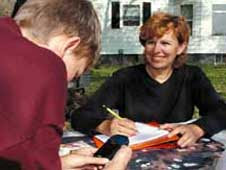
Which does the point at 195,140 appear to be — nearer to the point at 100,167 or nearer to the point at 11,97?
the point at 100,167

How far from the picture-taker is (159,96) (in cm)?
327

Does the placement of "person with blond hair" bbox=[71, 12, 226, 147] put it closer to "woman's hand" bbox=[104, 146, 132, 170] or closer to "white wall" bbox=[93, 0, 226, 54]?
"woman's hand" bbox=[104, 146, 132, 170]

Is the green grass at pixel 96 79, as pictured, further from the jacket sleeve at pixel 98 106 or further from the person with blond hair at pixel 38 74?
the person with blond hair at pixel 38 74

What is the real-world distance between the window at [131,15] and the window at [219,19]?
2.56m

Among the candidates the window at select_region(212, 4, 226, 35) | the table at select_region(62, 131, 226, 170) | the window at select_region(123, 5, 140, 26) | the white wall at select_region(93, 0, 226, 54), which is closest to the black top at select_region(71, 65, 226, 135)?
the table at select_region(62, 131, 226, 170)

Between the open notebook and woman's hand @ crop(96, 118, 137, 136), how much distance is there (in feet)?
0.09

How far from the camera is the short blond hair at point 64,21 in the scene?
1622 mm

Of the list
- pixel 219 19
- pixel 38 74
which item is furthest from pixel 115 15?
pixel 38 74

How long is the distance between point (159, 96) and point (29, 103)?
189cm

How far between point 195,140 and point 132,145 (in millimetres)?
342

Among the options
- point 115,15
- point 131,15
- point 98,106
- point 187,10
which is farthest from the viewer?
point 187,10

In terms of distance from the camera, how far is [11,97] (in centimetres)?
142

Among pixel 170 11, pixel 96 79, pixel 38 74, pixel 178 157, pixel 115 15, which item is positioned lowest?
pixel 96 79

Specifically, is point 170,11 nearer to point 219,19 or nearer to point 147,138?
point 219,19
